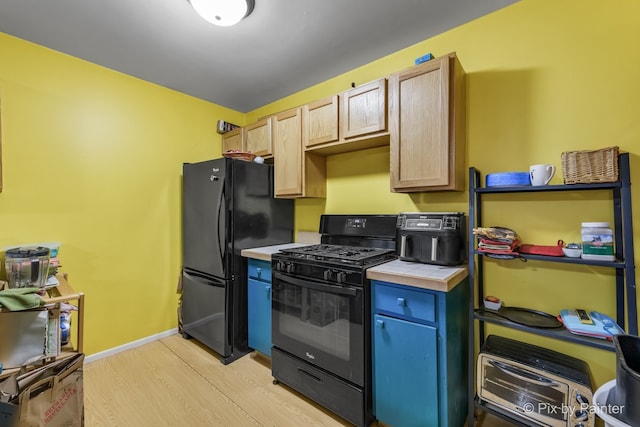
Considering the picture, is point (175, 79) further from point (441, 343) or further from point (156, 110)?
Answer: point (441, 343)

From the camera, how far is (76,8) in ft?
5.53

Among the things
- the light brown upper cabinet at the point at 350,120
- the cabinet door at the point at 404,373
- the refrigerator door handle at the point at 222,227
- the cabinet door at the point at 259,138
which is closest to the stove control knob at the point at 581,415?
the cabinet door at the point at 404,373

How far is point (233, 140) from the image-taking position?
3.11 metres

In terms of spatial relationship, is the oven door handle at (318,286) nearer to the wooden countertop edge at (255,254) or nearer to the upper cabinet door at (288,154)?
the wooden countertop edge at (255,254)

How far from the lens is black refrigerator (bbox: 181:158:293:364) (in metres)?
2.29

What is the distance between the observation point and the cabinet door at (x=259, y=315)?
2.20 metres

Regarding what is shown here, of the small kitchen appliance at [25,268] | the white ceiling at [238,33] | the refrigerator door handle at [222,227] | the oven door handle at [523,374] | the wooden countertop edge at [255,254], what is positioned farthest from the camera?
the refrigerator door handle at [222,227]

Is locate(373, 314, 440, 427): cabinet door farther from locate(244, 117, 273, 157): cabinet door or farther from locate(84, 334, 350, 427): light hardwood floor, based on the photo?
locate(244, 117, 273, 157): cabinet door

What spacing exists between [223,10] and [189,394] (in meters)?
2.52

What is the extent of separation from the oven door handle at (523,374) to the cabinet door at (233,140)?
2812mm

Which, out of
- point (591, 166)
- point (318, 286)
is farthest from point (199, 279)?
point (591, 166)

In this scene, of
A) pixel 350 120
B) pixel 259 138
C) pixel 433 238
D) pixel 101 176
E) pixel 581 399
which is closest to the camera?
pixel 581 399

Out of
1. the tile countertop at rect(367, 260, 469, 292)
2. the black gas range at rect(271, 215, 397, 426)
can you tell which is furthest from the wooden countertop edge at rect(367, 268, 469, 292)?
the black gas range at rect(271, 215, 397, 426)

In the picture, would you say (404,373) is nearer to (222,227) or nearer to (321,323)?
(321,323)
